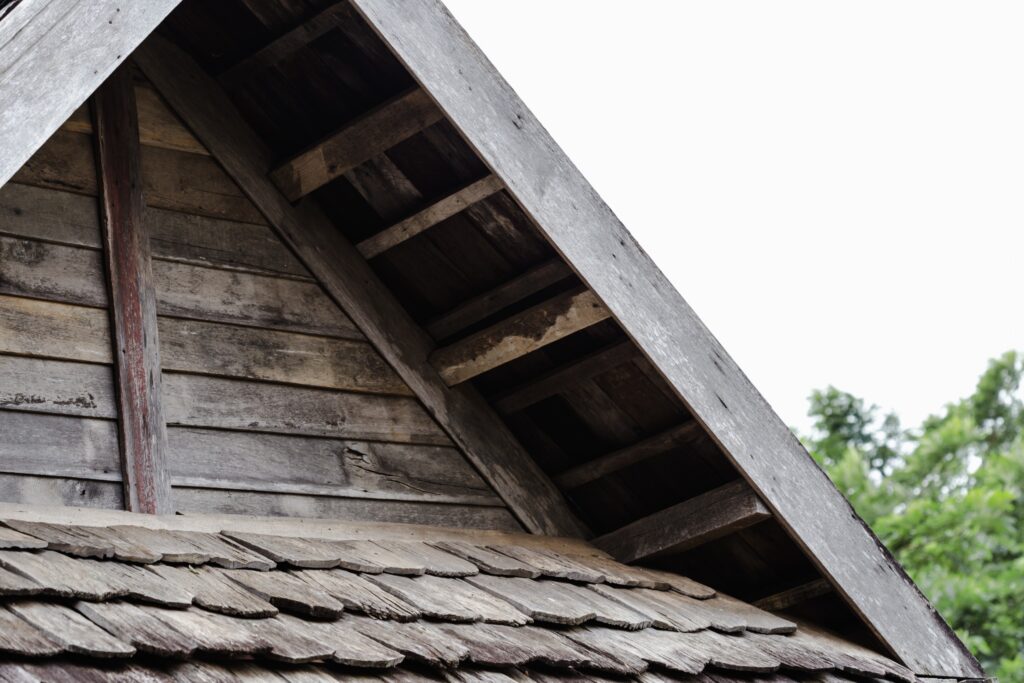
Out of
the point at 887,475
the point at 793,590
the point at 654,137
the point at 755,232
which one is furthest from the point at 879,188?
the point at 793,590

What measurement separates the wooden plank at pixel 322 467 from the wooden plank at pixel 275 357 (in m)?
0.15

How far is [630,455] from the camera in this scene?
3465 millimetres

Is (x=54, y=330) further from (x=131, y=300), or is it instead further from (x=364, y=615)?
(x=364, y=615)

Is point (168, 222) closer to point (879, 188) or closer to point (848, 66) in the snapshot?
point (879, 188)

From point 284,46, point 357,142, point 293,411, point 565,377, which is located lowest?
point 565,377

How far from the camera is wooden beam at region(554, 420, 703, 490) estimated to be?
11.0 feet

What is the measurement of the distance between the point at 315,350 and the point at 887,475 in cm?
1349

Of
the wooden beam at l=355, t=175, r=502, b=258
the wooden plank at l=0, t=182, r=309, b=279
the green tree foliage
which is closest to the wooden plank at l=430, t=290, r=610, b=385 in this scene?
the wooden beam at l=355, t=175, r=502, b=258

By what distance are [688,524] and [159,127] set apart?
66.9 inches

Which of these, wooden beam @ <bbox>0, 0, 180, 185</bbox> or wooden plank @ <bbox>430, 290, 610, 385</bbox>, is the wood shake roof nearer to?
wooden plank @ <bbox>430, 290, 610, 385</bbox>

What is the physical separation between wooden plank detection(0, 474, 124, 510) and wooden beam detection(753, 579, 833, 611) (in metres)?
1.79

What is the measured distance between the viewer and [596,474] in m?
3.54

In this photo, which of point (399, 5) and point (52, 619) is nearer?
point (52, 619)

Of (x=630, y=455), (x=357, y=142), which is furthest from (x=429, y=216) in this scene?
(x=630, y=455)
